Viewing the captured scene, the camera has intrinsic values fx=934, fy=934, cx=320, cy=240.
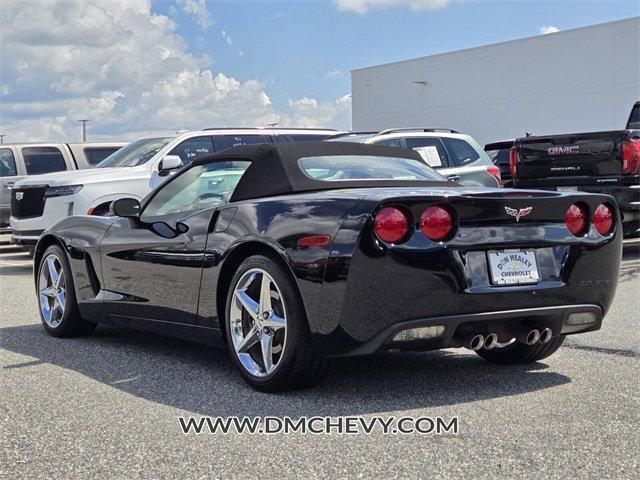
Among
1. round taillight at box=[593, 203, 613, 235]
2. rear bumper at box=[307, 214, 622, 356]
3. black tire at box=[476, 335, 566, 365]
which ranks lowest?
black tire at box=[476, 335, 566, 365]

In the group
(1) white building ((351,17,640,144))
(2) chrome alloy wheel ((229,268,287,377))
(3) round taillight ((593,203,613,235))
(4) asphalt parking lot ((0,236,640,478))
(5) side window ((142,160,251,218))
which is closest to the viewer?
(4) asphalt parking lot ((0,236,640,478))

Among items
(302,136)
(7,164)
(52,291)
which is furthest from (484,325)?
(7,164)

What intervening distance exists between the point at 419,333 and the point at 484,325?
1.25 ft

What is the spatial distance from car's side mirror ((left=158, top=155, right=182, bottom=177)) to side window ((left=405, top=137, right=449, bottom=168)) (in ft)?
9.76

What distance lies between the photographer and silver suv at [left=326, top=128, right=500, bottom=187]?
475 inches

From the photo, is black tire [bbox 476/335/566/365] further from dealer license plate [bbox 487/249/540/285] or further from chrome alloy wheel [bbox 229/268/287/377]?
chrome alloy wheel [bbox 229/268/287/377]

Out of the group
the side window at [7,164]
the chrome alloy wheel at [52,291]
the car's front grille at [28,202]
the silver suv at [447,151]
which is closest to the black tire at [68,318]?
the chrome alloy wheel at [52,291]

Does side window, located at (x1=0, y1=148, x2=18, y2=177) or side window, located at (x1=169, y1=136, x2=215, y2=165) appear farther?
side window, located at (x1=0, y1=148, x2=18, y2=177)

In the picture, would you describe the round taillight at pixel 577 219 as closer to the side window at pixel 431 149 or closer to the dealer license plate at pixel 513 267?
the dealer license plate at pixel 513 267

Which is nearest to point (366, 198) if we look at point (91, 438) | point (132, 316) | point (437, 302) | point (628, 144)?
point (437, 302)

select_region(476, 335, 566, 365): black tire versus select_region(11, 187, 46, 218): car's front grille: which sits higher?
select_region(11, 187, 46, 218): car's front grille

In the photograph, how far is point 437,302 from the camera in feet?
14.7

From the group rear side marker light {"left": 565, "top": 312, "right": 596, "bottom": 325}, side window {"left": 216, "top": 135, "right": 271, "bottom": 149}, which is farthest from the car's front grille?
rear side marker light {"left": 565, "top": 312, "right": 596, "bottom": 325}

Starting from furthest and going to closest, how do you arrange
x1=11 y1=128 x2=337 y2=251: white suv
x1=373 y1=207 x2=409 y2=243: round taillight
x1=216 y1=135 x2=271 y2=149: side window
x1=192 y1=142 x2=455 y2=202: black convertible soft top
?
x1=216 y1=135 x2=271 y2=149: side window → x1=11 y1=128 x2=337 y2=251: white suv → x1=192 y1=142 x2=455 y2=202: black convertible soft top → x1=373 y1=207 x2=409 y2=243: round taillight
